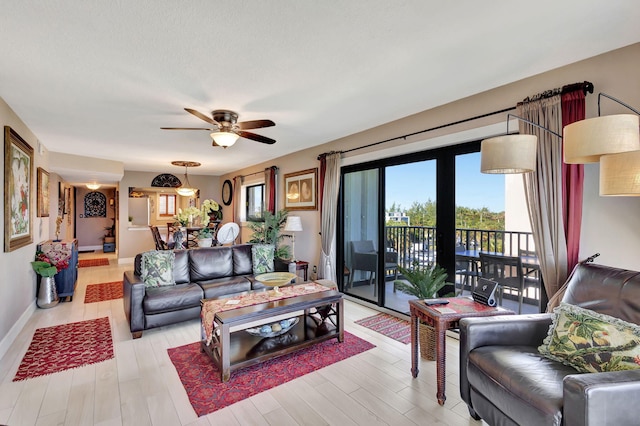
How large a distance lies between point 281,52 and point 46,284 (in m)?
4.76

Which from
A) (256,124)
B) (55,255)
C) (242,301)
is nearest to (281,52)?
(256,124)

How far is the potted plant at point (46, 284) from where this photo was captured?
4109mm

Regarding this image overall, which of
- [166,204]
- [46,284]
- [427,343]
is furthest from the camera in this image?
[166,204]

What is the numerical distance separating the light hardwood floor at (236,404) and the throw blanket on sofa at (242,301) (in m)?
0.47

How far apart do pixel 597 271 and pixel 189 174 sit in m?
9.10

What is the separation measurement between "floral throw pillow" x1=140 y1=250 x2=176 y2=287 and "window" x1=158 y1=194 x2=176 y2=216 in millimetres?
6317

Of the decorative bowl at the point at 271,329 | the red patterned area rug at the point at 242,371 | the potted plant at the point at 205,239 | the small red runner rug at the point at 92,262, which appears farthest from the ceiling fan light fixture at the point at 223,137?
the small red runner rug at the point at 92,262

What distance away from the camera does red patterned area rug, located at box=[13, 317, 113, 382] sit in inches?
104

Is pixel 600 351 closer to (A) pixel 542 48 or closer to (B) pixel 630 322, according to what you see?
(B) pixel 630 322

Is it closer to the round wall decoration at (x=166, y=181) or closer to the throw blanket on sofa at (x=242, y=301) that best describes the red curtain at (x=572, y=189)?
the throw blanket on sofa at (x=242, y=301)

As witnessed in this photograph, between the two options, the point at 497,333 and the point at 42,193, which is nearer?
the point at 497,333

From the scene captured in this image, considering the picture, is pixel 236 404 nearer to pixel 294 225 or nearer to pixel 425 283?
pixel 425 283

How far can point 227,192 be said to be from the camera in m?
8.81

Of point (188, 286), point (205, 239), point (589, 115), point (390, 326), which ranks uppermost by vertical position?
point (589, 115)
